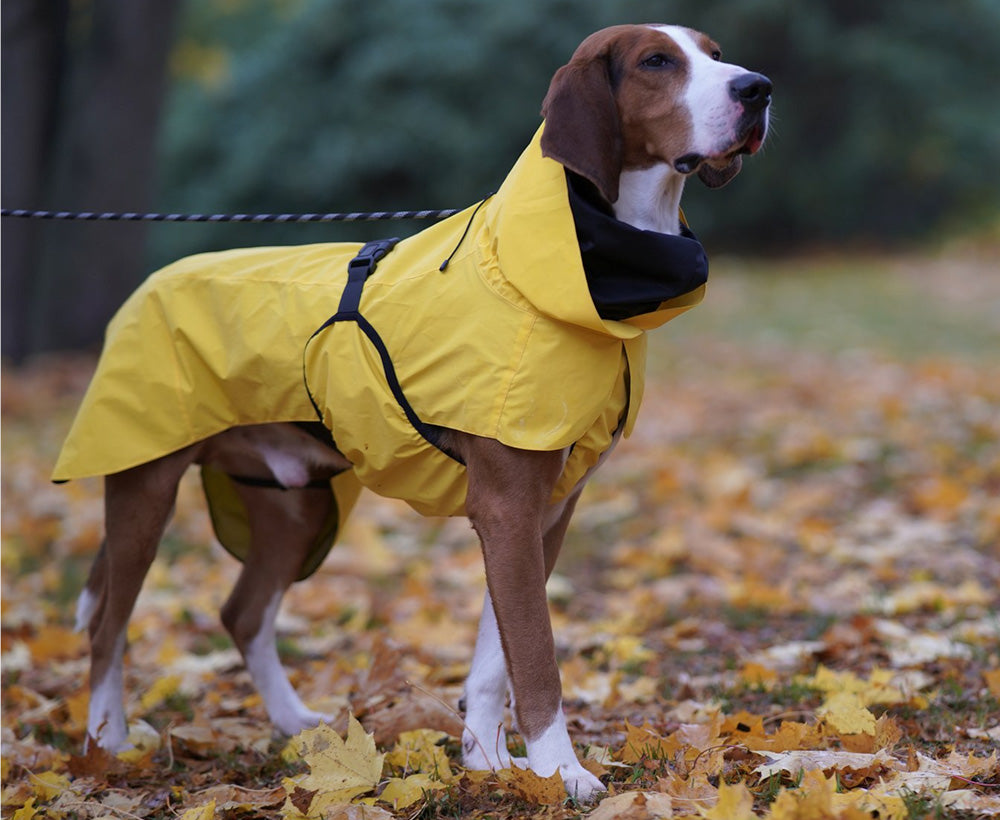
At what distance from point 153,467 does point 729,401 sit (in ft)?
22.4

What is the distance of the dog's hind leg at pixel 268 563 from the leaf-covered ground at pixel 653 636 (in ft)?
0.90

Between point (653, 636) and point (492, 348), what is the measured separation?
234 centimetres

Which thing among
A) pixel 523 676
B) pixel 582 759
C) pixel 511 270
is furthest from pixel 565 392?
pixel 582 759

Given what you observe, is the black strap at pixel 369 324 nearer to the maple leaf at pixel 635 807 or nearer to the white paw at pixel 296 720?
the maple leaf at pixel 635 807

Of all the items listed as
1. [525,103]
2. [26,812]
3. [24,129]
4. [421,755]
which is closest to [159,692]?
[26,812]

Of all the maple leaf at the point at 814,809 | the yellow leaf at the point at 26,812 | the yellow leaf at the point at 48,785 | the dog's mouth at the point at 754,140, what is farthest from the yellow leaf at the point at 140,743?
the dog's mouth at the point at 754,140

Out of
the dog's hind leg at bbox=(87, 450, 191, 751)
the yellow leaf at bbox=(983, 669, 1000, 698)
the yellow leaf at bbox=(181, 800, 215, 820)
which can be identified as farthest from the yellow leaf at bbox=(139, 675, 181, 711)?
the yellow leaf at bbox=(983, 669, 1000, 698)

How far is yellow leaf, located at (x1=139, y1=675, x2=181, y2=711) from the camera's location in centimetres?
446

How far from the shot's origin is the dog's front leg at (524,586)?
305cm

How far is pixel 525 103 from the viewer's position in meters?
24.7

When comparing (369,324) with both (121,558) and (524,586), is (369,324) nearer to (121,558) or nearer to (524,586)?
(524,586)

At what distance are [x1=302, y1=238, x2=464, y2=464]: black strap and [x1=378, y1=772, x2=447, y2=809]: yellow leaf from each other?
853 mm

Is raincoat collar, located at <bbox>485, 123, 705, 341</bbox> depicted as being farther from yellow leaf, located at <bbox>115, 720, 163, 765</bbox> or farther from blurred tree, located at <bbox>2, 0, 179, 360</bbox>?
blurred tree, located at <bbox>2, 0, 179, 360</bbox>

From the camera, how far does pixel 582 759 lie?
3.23 metres
